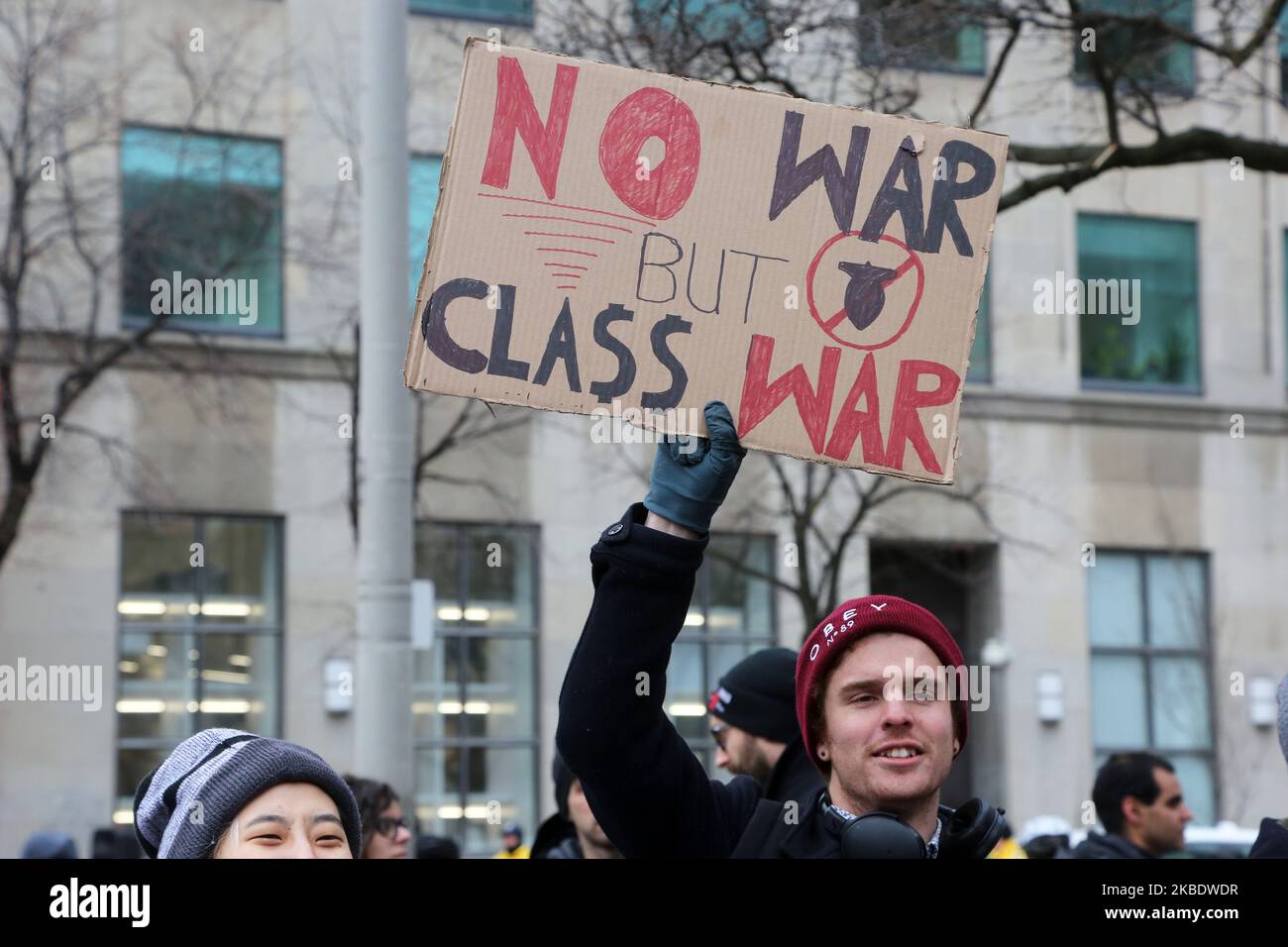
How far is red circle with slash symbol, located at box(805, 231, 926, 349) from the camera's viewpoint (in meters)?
3.26

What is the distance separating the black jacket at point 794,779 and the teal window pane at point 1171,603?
59.8 ft

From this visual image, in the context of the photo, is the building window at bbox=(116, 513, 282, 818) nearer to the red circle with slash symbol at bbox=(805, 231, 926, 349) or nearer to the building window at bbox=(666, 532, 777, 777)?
the building window at bbox=(666, 532, 777, 777)

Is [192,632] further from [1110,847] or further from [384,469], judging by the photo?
[1110,847]

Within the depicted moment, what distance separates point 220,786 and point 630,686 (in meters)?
0.72

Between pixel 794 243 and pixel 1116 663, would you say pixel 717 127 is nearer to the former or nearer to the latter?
pixel 794 243

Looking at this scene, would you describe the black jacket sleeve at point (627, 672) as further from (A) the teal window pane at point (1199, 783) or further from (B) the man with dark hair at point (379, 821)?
(A) the teal window pane at point (1199, 783)

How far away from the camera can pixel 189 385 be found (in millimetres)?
17859

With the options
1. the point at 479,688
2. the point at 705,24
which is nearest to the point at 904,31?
the point at 705,24

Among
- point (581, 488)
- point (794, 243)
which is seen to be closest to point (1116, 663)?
point (581, 488)

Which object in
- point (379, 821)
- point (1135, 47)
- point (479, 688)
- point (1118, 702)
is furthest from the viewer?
point (1118, 702)

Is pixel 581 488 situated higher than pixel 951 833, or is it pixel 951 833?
pixel 581 488

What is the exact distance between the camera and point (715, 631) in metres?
20.0
